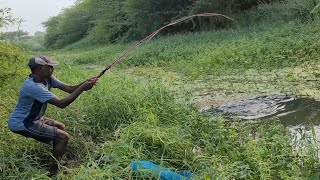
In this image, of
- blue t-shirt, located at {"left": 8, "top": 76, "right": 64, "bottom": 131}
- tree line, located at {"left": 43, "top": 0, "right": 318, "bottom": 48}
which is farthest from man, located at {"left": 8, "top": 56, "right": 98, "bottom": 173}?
tree line, located at {"left": 43, "top": 0, "right": 318, "bottom": 48}

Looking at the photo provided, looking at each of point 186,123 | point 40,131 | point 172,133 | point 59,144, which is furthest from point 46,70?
point 186,123

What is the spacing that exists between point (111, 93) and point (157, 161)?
2292 millimetres

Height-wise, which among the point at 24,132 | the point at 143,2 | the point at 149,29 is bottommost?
the point at 149,29

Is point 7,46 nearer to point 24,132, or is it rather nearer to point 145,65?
point 24,132

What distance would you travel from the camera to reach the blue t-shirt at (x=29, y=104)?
4.13m

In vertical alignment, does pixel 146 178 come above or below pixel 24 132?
below

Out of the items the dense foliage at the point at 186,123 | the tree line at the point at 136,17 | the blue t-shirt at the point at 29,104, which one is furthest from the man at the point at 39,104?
the tree line at the point at 136,17

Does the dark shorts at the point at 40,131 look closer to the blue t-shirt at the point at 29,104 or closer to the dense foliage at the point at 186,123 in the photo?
the blue t-shirt at the point at 29,104

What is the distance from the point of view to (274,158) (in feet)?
14.1

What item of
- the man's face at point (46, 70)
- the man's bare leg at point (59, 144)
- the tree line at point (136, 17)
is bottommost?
the tree line at point (136, 17)

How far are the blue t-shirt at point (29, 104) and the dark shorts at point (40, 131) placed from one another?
47 mm

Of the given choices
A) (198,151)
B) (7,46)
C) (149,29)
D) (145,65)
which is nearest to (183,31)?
(149,29)

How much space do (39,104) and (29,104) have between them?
105mm

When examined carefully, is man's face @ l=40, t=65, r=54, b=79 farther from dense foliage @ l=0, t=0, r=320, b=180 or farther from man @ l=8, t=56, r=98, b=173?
dense foliage @ l=0, t=0, r=320, b=180
